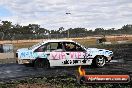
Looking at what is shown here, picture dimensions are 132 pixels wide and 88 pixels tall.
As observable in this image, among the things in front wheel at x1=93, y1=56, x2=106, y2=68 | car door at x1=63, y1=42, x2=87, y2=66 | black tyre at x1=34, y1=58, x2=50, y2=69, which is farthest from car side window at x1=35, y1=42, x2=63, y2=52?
front wheel at x1=93, y1=56, x2=106, y2=68

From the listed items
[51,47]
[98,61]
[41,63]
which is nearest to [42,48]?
[51,47]

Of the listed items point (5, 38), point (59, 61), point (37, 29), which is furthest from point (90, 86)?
point (37, 29)

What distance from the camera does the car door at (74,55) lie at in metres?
17.0

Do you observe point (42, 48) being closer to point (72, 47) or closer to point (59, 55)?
point (59, 55)

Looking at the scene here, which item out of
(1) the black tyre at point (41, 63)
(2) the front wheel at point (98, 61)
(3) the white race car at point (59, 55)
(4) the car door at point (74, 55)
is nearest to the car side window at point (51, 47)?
(3) the white race car at point (59, 55)

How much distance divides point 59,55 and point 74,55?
0.76 meters

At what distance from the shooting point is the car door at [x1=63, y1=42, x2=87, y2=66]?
55.8ft

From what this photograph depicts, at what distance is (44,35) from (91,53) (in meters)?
58.2

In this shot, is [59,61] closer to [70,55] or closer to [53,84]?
[70,55]

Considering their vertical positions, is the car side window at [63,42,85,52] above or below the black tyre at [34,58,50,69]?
above

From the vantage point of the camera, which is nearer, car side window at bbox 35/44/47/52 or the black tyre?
the black tyre

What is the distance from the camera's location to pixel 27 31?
439ft

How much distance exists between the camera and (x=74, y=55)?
17.0 meters

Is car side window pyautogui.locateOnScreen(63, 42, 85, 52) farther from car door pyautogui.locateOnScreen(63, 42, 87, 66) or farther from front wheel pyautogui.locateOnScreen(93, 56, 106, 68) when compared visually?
front wheel pyautogui.locateOnScreen(93, 56, 106, 68)
